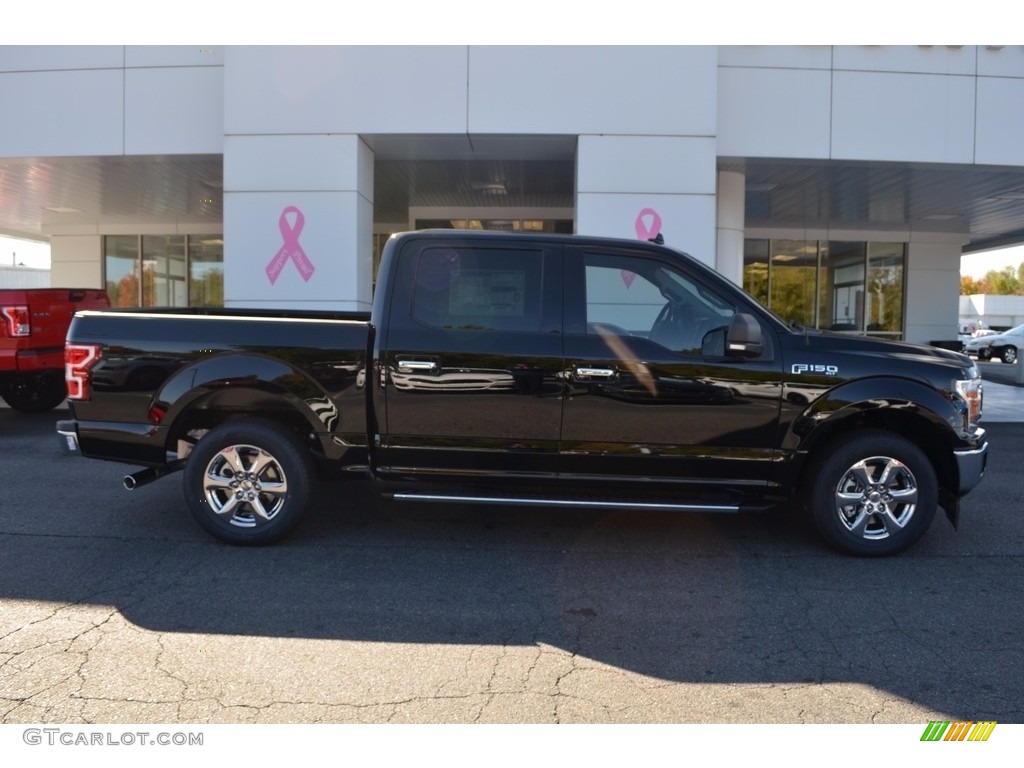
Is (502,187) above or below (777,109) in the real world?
below

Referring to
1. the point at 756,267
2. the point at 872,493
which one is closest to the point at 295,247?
the point at 872,493

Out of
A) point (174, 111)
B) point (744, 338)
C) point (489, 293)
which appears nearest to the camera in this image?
point (744, 338)

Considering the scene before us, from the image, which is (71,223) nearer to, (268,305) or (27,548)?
(268,305)

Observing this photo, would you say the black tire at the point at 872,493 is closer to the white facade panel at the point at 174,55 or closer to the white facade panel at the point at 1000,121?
the white facade panel at the point at 1000,121

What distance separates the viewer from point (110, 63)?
12523 millimetres

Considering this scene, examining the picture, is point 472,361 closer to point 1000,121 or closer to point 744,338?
point 744,338

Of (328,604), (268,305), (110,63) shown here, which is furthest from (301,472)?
(110,63)

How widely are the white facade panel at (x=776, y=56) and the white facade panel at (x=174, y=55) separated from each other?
297 inches

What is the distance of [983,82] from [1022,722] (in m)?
11.8

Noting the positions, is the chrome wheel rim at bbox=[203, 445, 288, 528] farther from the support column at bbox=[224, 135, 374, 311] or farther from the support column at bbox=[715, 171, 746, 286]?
the support column at bbox=[715, 171, 746, 286]

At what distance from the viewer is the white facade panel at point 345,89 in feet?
37.8

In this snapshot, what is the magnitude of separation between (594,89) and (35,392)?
8.79 meters

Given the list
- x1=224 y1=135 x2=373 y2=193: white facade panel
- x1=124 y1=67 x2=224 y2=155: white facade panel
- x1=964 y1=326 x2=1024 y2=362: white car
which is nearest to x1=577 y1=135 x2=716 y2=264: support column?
x1=224 y1=135 x2=373 y2=193: white facade panel

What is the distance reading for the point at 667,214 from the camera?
38.2 feet
